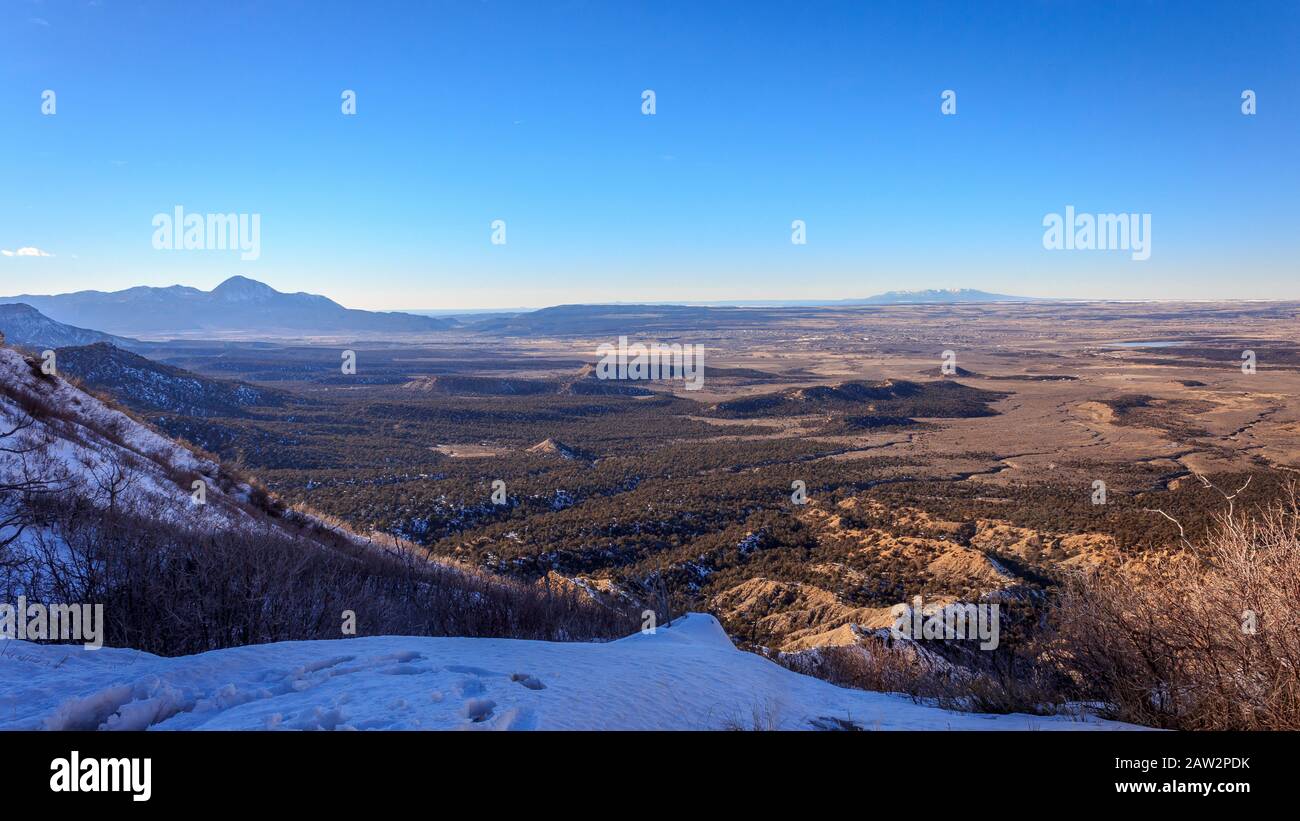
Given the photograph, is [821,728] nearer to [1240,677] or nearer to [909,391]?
[1240,677]

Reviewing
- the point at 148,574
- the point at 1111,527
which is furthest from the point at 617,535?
the point at 148,574

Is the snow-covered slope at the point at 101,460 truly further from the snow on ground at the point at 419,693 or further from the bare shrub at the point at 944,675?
the bare shrub at the point at 944,675

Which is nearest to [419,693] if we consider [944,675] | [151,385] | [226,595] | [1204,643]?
[226,595]

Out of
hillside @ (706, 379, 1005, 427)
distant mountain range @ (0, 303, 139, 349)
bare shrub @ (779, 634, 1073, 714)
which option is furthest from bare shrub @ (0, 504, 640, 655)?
distant mountain range @ (0, 303, 139, 349)

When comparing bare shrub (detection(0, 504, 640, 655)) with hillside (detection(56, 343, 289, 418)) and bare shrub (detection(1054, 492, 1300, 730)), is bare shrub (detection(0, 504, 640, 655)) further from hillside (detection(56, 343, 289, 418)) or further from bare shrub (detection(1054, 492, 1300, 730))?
hillside (detection(56, 343, 289, 418))

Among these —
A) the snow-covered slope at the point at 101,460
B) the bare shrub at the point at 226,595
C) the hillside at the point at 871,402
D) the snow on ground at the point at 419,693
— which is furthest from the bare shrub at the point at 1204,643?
the hillside at the point at 871,402

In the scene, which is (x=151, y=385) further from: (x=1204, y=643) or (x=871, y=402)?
(x=1204, y=643)
